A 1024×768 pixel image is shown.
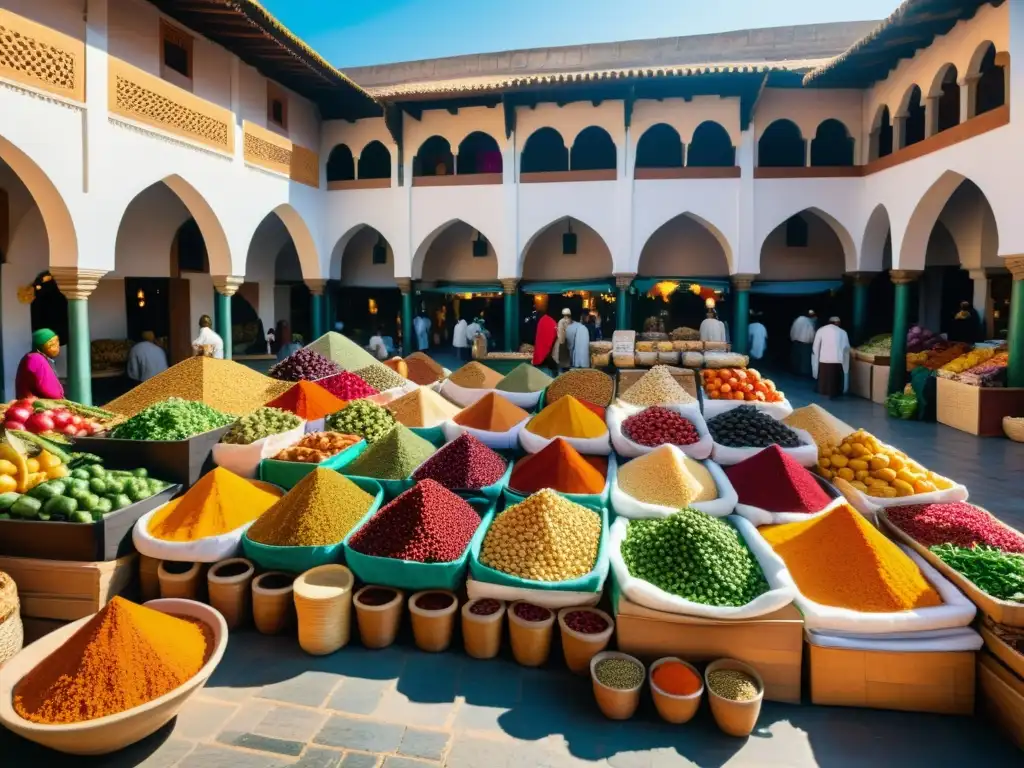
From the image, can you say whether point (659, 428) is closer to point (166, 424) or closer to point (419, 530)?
point (419, 530)

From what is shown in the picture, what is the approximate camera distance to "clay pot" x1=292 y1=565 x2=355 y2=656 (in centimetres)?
308

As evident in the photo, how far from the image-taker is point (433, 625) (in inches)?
123

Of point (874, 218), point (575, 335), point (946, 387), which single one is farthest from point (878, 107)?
point (575, 335)

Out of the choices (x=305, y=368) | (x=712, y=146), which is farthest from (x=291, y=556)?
(x=712, y=146)

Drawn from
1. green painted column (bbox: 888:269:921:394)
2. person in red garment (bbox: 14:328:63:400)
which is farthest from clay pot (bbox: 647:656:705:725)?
green painted column (bbox: 888:269:921:394)

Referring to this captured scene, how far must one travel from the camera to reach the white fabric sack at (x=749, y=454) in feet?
14.8

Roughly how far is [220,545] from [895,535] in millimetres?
A: 3654

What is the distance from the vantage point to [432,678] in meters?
2.96

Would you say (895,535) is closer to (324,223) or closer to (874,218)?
(874,218)

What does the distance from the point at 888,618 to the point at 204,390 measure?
16.2 feet

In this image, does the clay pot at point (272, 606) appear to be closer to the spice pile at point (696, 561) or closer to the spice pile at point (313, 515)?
the spice pile at point (313, 515)

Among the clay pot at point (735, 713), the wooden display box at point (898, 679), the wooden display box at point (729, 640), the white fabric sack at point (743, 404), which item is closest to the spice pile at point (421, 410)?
the white fabric sack at point (743, 404)

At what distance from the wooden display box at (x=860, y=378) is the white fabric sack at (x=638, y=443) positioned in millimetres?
7626

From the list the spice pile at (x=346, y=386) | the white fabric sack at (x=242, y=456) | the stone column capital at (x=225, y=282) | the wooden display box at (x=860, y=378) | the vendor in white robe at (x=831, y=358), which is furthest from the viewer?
the wooden display box at (x=860, y=378)
